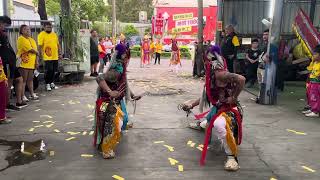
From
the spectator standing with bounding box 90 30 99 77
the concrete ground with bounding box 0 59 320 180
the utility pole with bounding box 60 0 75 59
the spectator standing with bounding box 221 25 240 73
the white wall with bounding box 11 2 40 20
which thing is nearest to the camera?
the concrete ground with bounding box 0 59 320 180

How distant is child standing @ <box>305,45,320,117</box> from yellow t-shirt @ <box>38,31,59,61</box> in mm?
6384

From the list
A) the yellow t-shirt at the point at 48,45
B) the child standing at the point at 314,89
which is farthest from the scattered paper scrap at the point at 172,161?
the yellow t-shirt at the point at 48,45

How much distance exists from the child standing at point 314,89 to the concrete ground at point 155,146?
0.96ft

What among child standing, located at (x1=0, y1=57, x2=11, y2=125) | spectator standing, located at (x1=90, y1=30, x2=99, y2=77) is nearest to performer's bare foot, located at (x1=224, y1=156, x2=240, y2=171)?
child standing, located at (x1=0, y1=57, x2=11, y2=125)

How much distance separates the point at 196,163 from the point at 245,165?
2.04 ft

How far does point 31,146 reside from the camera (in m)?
5.78

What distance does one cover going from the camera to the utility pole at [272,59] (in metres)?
8.80

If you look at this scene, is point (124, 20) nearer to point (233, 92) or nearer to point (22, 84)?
point (22, 84)

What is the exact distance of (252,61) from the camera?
1152cm

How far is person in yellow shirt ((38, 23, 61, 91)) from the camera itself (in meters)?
10.4

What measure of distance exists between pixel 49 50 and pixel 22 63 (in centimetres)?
182

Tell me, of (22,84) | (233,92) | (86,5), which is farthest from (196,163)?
(86,5)

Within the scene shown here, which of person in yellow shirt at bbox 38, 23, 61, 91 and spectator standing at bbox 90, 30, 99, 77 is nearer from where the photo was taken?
person in yellow shirt at bbox 38, 23, 61, 91

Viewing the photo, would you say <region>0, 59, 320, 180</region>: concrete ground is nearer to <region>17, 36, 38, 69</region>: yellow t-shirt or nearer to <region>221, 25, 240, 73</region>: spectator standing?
<region>17, 36, 38, 69</region>: yellow t-shirt
